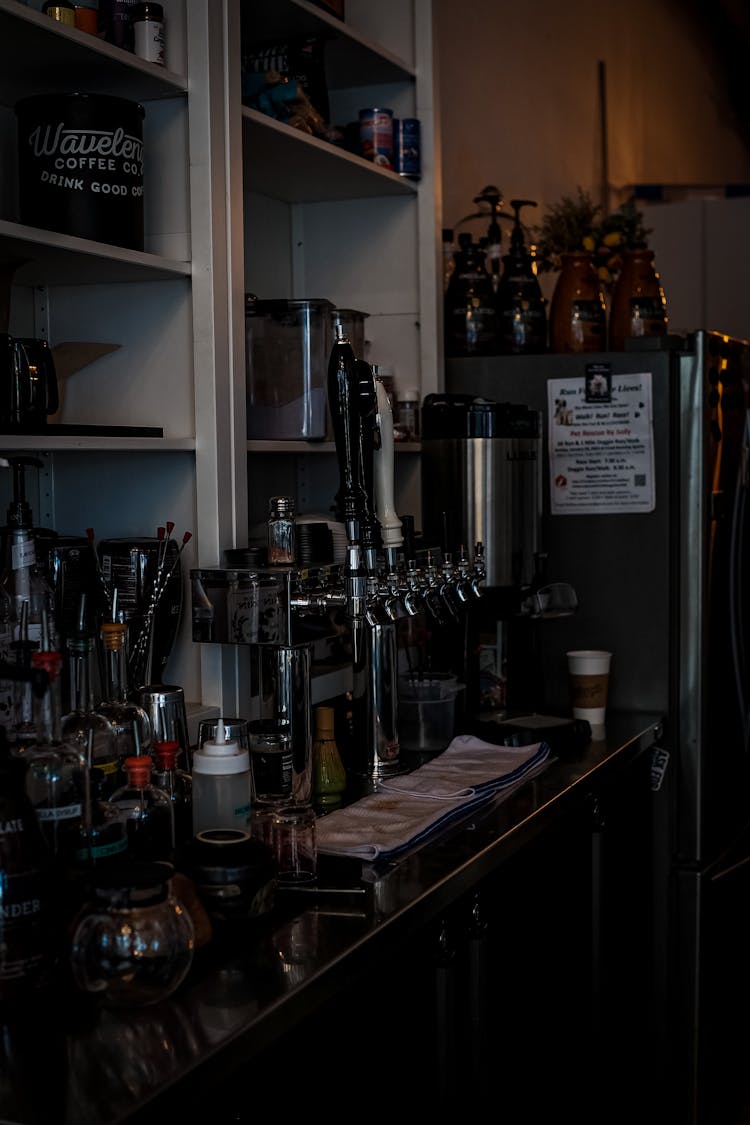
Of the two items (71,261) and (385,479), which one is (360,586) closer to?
(385,479)

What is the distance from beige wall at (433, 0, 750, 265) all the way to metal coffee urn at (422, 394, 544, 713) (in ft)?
2.93

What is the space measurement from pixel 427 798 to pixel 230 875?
609 mm

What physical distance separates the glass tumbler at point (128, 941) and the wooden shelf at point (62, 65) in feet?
3.62

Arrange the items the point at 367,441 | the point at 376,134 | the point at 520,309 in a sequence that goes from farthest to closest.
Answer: the point at 520,309
the point at 376,134
the point at 367,441

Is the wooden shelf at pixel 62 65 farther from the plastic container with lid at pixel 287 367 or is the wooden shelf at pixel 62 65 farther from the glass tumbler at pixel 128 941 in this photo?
the glass tumbler at pixel 128 941

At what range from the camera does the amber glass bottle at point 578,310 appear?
3.00 metres

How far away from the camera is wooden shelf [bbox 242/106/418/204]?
2.33m

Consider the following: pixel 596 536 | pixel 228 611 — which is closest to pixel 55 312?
pixel 228 611

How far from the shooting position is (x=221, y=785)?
1578mm

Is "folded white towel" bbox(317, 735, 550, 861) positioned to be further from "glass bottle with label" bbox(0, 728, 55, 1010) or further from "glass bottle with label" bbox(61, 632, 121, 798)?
"glass bottle with label" bbox(0, 728, 55, 1010)

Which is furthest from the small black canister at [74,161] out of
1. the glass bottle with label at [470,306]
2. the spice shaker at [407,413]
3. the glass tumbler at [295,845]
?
the glass bottle with label at [470,306]

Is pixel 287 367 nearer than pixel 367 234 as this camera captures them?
Yes

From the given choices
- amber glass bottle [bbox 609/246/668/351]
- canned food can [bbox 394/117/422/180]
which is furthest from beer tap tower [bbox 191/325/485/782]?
amber glass bottle [bbox 609/246/668/351]

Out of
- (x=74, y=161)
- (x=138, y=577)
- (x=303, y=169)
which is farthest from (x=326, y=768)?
(x=303, y=169)
